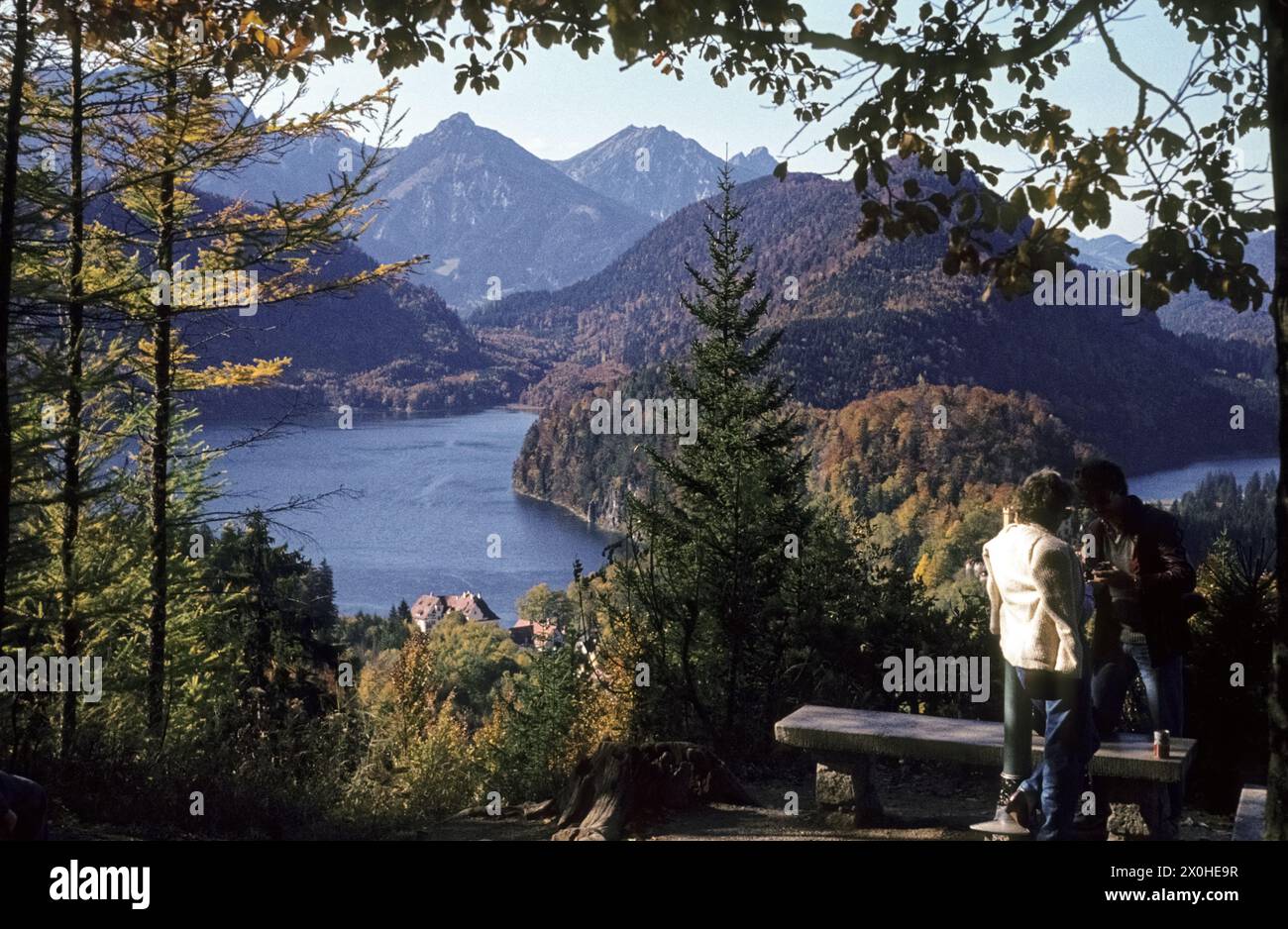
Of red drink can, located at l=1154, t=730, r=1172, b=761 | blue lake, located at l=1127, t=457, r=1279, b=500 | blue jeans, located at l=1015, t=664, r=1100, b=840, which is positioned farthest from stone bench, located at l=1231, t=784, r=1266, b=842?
blue lake, located at l=1127, t=457, r=1279, b=500

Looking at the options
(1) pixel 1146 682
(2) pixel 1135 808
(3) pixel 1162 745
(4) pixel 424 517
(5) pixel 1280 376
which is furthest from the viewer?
(4) pixel 424 517

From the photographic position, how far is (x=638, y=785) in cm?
691

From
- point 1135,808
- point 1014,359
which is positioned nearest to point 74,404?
point 1135,808

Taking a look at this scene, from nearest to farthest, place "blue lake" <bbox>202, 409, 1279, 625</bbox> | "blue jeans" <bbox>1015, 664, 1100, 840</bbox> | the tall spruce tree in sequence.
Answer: "blue jeans" <bbox>1015, 664, 1100, 840</bbox>, the tall spruce tree, "blue lake" <bbox>202, 409, 1279, 625</bbox>

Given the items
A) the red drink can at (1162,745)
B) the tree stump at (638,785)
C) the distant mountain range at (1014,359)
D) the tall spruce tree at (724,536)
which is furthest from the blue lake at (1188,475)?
the red drink can at (1162,745)

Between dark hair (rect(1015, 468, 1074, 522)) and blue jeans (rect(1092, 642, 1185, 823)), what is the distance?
1.03 meters

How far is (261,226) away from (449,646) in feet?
192

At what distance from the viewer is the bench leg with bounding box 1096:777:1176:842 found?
5.38 m

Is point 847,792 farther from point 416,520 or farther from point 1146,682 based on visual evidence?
point 416,520

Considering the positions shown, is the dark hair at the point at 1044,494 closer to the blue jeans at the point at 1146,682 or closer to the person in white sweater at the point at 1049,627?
the person in white sweater at the point at 1049,627

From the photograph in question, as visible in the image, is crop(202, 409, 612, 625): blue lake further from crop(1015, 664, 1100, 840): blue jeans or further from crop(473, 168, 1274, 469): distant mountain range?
crop(1015, 664, 1100, 840): blue jeans

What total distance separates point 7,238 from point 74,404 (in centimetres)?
458
